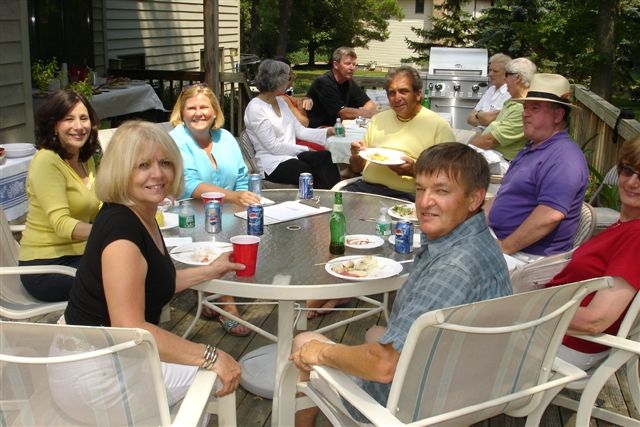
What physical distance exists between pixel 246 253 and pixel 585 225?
1.76 m

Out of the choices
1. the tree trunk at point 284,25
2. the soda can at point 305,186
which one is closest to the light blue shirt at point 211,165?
the soda can at point 305,186

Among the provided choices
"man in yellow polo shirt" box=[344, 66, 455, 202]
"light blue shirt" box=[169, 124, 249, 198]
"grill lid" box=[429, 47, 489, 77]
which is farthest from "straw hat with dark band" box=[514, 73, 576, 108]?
"grill lid" box=[429, 47, 489, 77]

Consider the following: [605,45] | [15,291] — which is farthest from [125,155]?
[605,45]

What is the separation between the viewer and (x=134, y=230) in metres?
1.94

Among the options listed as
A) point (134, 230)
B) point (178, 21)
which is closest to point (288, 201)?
point (134, 230)

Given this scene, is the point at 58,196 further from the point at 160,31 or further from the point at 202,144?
the point at 160,31

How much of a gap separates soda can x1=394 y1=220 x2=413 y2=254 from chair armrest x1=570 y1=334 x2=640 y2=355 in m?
0.73

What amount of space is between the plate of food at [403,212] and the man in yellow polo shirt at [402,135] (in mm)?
805

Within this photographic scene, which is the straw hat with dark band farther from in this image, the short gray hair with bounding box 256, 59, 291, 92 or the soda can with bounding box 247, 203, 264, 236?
the short gray hair with bounding box 256, 59, 291, 92

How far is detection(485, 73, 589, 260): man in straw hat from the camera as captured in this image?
3104mm

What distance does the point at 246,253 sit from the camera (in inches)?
92.5

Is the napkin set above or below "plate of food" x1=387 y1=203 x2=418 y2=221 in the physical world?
below

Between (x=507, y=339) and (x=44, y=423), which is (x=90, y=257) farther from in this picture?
(x=507, y=339)

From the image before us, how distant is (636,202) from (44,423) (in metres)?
1.97
